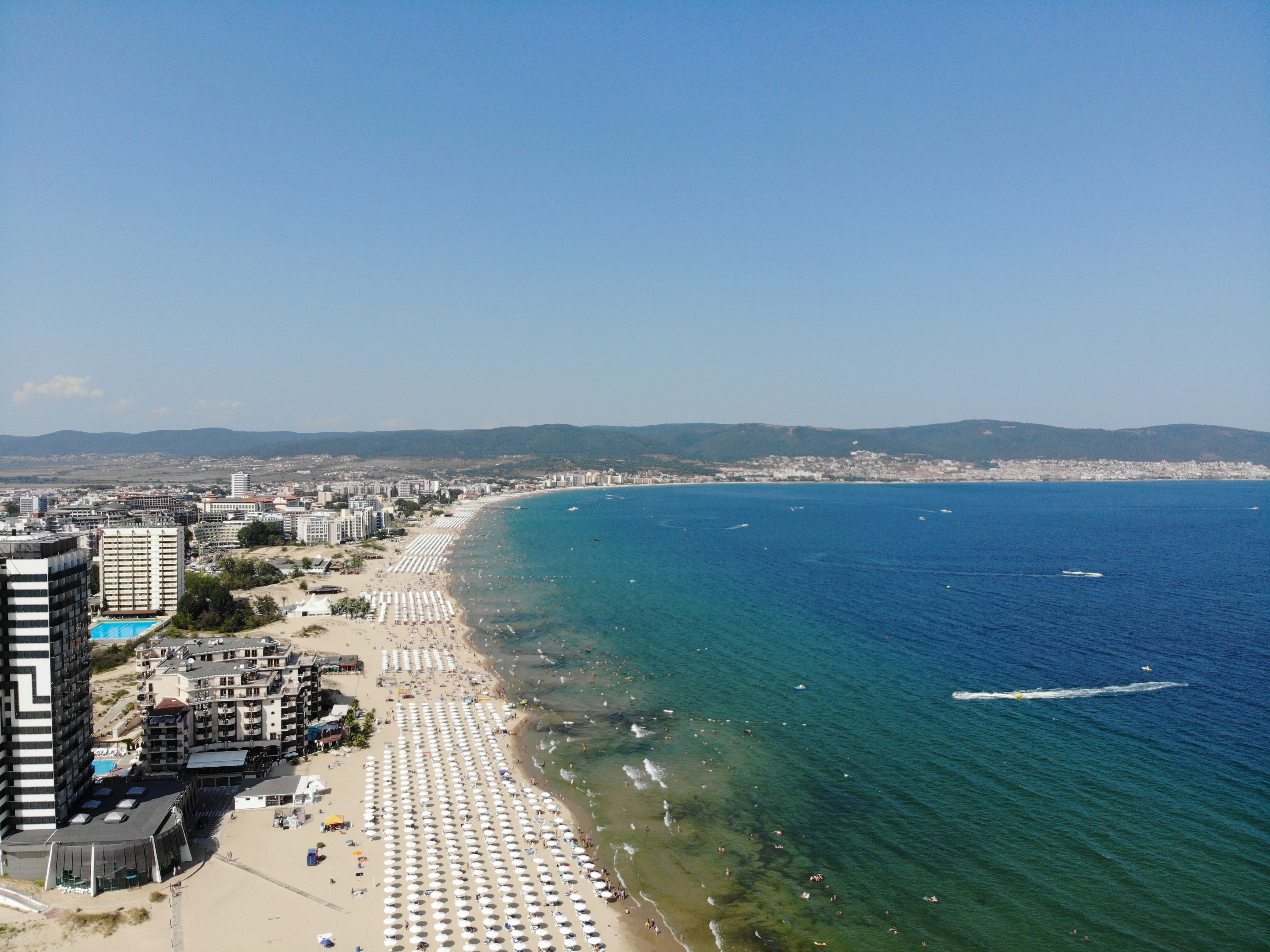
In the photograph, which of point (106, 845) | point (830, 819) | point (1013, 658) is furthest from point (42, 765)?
point (1013, 658)

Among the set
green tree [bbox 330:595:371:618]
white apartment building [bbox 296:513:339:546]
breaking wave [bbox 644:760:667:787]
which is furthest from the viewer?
white apartment building [bbox 296:513:339:546]

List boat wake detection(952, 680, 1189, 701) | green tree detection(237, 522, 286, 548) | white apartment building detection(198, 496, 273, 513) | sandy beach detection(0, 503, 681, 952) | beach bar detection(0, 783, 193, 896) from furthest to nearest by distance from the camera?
white apartment building detection(198, 496, 273, 513) < green tree detection(237, 522, 286, 548) < boat wake detection(952, 680, 1189, 701) < beach bar detection(0, 783, 193, 896) < sandy beach detection(0, 503, 681, 952)

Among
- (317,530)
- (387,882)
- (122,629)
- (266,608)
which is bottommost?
(387,882)

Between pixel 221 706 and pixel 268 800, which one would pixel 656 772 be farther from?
pixel 221 706

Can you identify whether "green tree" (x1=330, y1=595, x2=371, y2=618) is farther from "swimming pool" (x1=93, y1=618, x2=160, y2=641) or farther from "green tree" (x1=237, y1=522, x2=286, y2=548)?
"green tree" (x1=237, y1=522, x2=286, y2=548)

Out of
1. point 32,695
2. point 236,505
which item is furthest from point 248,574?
point 236,505

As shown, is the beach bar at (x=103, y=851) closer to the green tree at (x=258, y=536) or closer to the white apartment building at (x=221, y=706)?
the white apartment building at (x=221, y=706)

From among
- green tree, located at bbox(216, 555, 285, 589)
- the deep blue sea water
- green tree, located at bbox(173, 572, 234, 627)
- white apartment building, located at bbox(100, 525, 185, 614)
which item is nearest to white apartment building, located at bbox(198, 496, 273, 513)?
green tree, located at bbox(216, 555, 285, 589)
